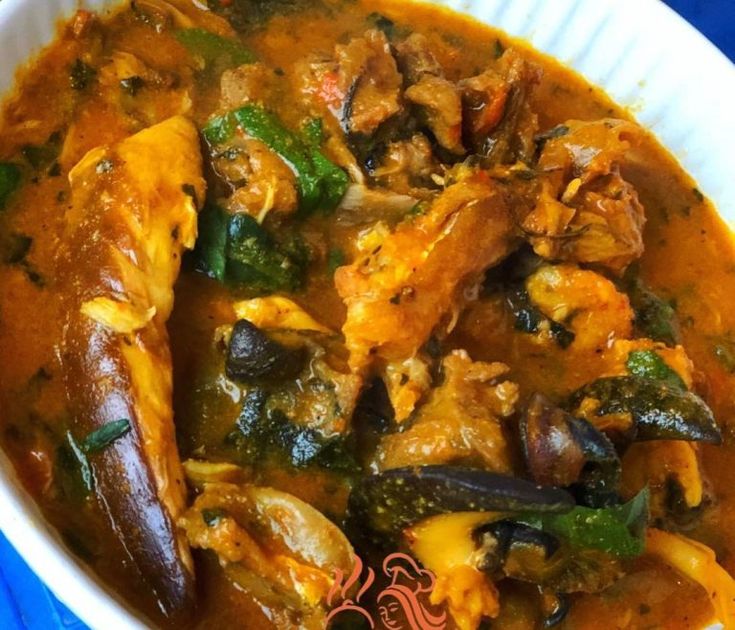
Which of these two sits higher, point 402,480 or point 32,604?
point 402,480

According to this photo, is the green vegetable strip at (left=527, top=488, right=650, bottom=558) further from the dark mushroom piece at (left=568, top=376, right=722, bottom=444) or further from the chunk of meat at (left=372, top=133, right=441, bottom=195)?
the chunk of meat at (left=372, top=133, right=441, bottom=195)


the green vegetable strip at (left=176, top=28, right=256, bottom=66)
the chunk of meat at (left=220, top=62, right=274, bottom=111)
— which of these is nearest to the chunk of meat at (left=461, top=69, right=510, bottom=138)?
the chunk of meat at (left=220, top=62, right=274, bottom=111)

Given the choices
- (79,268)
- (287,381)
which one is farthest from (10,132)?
(287,381)

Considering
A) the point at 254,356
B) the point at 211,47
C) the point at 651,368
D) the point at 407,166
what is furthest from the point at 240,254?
the point at 651,368

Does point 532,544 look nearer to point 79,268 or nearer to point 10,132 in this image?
point 79,268

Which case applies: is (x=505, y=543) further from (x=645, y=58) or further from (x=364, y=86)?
(x=645, y=58)
